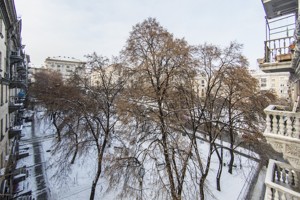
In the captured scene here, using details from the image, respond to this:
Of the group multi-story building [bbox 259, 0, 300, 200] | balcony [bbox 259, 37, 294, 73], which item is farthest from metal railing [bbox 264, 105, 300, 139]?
balcony [bbox 259, 37, 294, 73]

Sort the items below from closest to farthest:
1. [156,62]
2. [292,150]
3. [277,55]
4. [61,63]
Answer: [292,150] → [277,55] → [156,62] → [61,63]

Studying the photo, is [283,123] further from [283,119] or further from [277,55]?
[277,55]

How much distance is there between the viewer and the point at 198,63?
1080 centimetres

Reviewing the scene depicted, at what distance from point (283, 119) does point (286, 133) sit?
335 mm

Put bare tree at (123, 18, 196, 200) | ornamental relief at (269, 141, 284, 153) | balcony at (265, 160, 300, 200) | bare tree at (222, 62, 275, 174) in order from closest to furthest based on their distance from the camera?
ornamental relief at (269, 141, 284, 153) < balcony at (265, 160, 300, 200) < bare tree at (123, 18, 196, 200) < bare tree at (222, 62, 275, 174)

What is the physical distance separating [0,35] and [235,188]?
17671mm

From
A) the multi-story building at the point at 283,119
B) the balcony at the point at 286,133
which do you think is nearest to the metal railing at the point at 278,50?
the multi-story building at the point at 283,119

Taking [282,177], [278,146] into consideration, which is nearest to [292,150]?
[278,146]

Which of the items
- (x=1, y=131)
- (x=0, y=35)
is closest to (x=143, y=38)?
(x=0, y=35)

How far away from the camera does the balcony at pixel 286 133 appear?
447 cm

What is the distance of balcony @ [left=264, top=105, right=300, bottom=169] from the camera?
14.7ft

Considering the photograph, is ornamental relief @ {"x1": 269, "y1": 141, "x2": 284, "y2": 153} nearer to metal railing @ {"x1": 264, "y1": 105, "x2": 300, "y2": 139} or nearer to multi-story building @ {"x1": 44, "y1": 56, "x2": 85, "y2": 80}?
metal railing @ {"x1": 264, "y1": 105, "x2": 300, "y2": 139}

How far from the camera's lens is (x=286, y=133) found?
4.69 meters

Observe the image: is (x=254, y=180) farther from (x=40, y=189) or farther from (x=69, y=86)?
(x=69, y=86)
